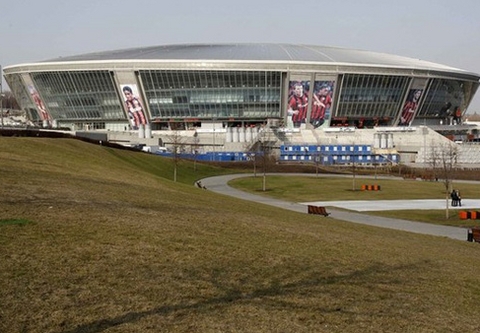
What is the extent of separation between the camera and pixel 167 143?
348ft

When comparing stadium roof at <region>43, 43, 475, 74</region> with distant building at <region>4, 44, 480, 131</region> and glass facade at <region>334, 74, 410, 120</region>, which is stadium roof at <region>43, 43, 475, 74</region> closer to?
distant building at <region>4, 44, 480, 131</region>

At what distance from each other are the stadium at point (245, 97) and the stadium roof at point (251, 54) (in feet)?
0.83

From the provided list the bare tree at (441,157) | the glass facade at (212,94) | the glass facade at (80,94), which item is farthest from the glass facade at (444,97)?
the glass facade at (80,94)

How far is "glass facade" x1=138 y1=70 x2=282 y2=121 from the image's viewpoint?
116 metres

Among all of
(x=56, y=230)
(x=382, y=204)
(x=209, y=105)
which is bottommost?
(x=382, y=204)

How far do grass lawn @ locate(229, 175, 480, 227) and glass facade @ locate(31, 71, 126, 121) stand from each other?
Result: 6084 centimetres

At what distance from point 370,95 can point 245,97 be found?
26.2 m

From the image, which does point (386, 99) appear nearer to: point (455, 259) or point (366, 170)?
point (366, 170)

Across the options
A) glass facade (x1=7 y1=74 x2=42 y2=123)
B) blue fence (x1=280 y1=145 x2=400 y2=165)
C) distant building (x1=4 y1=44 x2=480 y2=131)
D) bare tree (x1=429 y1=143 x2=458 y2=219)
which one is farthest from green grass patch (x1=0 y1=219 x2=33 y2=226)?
glass facade (x1=7 y1=74 x2=42 y2=123)

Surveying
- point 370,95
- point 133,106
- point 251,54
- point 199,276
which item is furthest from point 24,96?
point 199,276

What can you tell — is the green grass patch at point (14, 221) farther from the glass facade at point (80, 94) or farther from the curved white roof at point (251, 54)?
the glass facade at point (80, 94)

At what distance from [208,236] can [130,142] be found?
95.8 metres

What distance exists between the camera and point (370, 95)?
12306cm

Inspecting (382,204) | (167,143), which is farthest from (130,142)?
(382,204)
